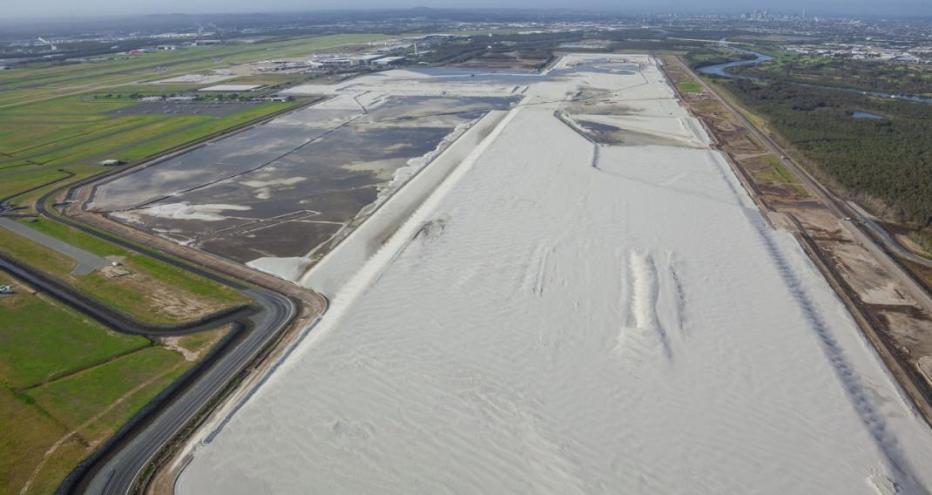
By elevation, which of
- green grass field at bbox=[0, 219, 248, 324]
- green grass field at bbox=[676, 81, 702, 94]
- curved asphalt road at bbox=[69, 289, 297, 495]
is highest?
green grass field at bbox=[676, 81, 702, 94]

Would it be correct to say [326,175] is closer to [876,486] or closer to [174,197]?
[174,197]

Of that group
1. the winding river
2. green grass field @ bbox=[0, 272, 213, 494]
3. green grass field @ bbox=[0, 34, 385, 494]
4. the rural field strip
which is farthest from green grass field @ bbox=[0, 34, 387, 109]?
the winding river

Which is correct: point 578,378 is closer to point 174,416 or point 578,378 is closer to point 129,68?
point 174,416

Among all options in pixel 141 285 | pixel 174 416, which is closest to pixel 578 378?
pixel 174 416

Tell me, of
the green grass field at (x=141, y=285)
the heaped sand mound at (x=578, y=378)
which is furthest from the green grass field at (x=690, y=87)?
the green grass field at (x=141, y=285)

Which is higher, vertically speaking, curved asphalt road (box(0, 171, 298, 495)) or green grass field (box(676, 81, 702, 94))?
green grass field (box(676, 81, 702, 94))

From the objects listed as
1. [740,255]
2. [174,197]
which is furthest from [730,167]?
[174,197]

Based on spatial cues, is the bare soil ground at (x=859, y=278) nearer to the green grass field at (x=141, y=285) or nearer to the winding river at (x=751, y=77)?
the green grass field at (x=141, y=285)

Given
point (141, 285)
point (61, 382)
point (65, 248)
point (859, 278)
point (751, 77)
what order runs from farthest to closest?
point (751, 77)
point (65, 248)
point (859, 278)
point (141, 285)
point (61, 382)

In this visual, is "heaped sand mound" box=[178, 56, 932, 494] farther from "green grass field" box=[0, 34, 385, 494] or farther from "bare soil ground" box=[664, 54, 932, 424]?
"green grass field" box=[0, 34, 385, 494]
